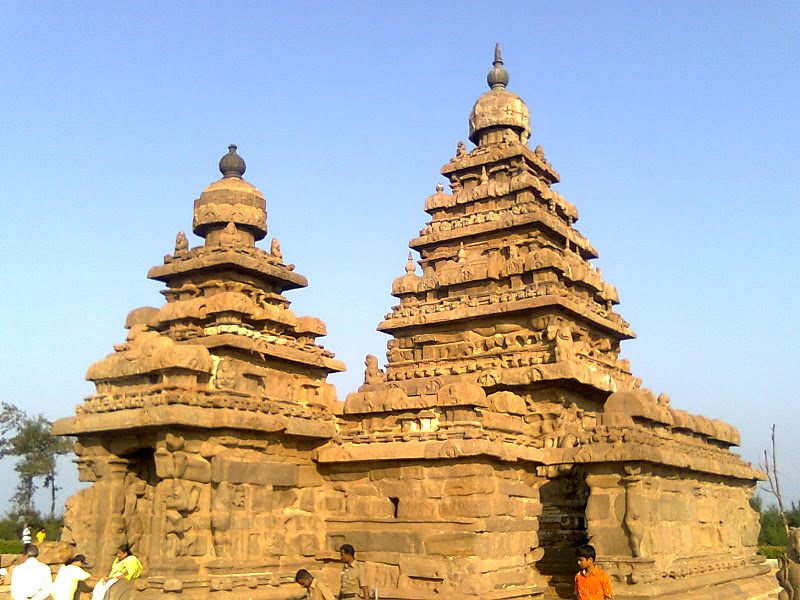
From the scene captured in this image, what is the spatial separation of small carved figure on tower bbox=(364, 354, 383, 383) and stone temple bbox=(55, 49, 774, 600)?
0.48ft

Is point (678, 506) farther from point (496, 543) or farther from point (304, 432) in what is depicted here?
point (304, 432)

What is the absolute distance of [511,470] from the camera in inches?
581

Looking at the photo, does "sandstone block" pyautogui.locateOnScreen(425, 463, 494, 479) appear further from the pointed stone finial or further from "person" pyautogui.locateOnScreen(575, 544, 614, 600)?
the pointed stone finial

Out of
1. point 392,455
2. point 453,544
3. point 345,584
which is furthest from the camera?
point 392,455

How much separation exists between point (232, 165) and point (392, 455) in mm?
9911

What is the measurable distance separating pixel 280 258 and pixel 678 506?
35.7 ft

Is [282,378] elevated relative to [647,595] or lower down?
elevated

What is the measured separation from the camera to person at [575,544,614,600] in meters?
10.6

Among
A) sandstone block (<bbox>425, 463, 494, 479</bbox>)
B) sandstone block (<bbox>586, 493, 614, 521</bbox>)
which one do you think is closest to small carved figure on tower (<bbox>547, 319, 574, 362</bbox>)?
sandstone block (<bbox>586, 493, 614, 521</bbox>)

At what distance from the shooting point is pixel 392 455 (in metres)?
14.3

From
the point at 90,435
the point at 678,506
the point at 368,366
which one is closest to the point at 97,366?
the point at 90,435

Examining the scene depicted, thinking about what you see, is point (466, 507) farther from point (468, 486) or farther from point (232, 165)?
point (232, 165)

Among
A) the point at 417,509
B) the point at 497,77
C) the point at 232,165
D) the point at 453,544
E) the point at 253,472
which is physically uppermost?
the point at 497,77

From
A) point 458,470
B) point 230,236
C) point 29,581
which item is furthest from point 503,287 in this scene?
point 29,581
